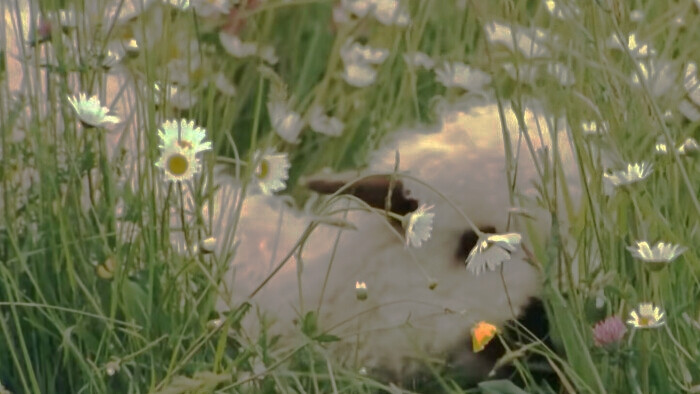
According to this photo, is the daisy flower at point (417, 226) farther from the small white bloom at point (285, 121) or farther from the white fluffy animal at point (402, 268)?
the small white bloom at point (285, 121)

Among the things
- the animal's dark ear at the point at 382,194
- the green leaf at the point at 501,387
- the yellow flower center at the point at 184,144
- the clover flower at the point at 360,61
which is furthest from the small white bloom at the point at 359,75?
the green leaf at the point at 501,387

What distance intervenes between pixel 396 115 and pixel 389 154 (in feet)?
0.39

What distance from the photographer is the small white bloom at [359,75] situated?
165 centimetres

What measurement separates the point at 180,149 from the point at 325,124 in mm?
394

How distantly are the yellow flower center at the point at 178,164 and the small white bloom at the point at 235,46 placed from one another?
0.49 metres

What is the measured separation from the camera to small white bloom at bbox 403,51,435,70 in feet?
5.45

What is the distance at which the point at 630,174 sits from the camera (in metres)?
1.25

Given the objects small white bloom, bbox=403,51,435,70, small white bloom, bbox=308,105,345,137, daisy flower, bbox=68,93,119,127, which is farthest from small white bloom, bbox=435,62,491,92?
daisy flower, bbox=68,93,119,127

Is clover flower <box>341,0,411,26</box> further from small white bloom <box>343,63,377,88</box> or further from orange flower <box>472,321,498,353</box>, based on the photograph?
orange flower <box>472,321,498,353</box>

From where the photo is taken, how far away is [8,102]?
1.39 m

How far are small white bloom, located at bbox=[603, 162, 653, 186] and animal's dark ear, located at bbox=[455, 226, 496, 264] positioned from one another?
186 mm

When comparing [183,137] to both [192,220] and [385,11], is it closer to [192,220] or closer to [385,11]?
[192,220]

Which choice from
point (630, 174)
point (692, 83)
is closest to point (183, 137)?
point (630, 174)

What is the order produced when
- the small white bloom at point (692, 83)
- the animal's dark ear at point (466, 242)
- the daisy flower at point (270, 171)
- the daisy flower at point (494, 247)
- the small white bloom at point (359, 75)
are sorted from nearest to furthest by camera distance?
the daisy flower at point (494, 247) < the daisy flower at point (270, 171) < the animal's dark ear at point (466, 242) < the small white bloom at point (692, 83) < the small white bloom at point (359, 75)
